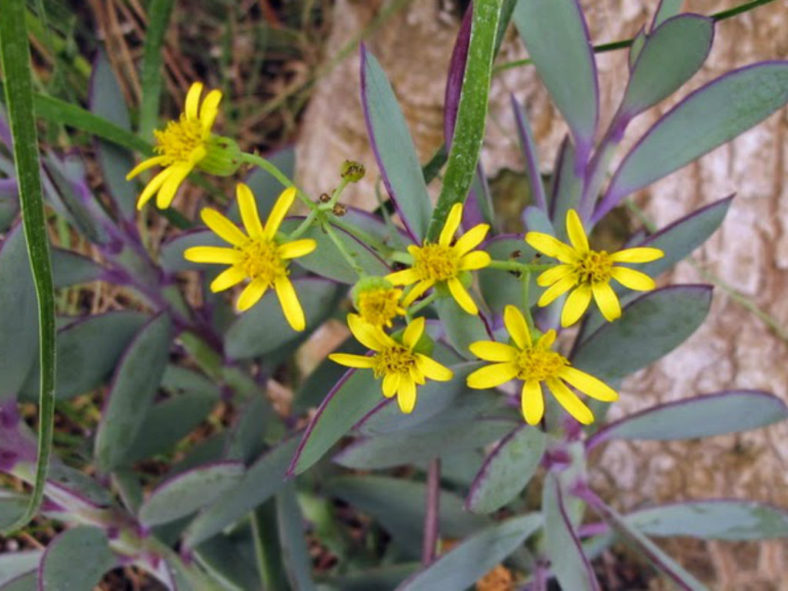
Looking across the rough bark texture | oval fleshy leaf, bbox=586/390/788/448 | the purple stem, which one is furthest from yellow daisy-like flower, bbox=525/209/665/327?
the rough bark texture

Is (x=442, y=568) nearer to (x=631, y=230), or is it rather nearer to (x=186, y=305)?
(x=186, y=305)

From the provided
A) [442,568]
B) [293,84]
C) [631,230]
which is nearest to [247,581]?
[442,568]

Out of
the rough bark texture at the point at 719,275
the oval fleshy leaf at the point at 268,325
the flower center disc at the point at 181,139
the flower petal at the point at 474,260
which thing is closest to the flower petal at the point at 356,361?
the flower petal at the point at 474,260

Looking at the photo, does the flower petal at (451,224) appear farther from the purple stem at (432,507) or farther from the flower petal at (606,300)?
the purple stem at (432,507)

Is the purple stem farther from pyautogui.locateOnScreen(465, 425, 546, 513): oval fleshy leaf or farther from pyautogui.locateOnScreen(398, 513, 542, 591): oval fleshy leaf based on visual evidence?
pyautogui.locateOnScreen(465, 425, 546, 513): oval fleshy leaf

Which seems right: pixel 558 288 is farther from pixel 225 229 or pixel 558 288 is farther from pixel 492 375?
pixel 225 229
